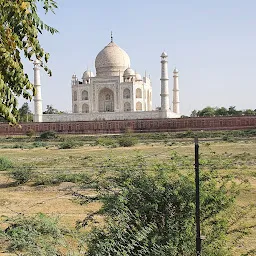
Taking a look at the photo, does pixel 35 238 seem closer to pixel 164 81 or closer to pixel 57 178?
pixel 57 178

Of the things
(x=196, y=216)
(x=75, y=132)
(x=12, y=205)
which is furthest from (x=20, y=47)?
(x=75, y=132)

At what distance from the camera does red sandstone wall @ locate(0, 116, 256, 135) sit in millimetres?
28453

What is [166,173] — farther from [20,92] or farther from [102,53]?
[102,53]

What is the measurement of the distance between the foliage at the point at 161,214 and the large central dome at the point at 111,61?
35.5 meters

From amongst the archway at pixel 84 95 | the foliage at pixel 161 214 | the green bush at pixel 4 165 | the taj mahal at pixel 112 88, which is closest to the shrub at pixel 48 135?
the taj mahal at pixel 112 88

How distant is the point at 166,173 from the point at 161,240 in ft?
1.93

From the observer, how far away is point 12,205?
707cm

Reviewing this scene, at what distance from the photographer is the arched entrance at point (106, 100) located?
38.4 meters

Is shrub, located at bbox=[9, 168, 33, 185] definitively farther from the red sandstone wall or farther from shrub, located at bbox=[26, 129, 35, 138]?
shrub, located at bbox=[26, 129, 35, 138]

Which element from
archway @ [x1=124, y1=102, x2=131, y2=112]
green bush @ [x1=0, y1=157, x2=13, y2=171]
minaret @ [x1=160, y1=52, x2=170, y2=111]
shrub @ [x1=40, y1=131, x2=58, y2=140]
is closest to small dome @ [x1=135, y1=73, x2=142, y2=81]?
archway @ [x1=124, y1=102, x2=131, y2=112]

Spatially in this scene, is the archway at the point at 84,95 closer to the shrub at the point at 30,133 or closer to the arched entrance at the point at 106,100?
the arched entrance at the point at 106,100

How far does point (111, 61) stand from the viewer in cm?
3884

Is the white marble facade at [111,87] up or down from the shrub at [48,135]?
up

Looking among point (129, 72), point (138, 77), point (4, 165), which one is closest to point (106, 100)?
point (129, 72)
